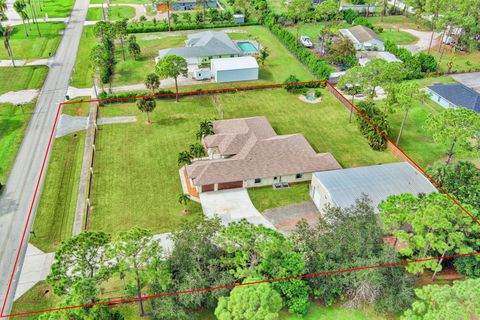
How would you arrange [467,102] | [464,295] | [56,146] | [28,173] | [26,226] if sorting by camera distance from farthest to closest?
[467,102], [56,146], [28,173], [26,226], [464,295]

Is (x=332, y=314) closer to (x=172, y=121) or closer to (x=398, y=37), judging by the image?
(x=172, y=121)

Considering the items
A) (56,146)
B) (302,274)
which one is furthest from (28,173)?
(302,274)

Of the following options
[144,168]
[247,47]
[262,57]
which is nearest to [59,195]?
[144,168]

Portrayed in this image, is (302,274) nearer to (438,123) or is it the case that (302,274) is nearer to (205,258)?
(205,258)

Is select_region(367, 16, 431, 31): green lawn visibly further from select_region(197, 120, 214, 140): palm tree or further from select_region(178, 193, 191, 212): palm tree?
select_region(178, 193, 191, 212): palm tree

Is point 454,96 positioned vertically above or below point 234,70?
below

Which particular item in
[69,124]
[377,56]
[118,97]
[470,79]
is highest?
[377,56]

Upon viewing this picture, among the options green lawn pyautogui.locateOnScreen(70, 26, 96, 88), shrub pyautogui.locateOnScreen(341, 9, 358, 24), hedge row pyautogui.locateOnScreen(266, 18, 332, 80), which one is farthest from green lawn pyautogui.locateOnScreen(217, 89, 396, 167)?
shrub pyautogui.locateOnScreen(341, 9, 358, 24)
